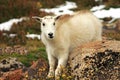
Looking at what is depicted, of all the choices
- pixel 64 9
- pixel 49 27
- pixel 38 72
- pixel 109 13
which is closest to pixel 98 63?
pixel 38 72

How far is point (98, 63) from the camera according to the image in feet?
27.1

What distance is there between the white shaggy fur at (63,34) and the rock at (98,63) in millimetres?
782

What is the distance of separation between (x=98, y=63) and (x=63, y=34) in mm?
2140

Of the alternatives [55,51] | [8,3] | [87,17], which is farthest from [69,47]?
[8,3]

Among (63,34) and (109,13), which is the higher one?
(63,34)

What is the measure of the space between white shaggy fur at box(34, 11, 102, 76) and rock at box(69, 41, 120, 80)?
0.78 m

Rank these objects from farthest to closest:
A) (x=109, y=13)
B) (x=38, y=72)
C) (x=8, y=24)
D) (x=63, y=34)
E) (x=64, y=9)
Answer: (x=64, y=9), (x=109, y=13), (x=8, y=24), (x=63, y=34), (x=38, y=72)

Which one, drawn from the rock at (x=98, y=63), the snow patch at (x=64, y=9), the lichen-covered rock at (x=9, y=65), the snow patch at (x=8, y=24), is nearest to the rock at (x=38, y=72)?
the rock at (x=98, y=63)

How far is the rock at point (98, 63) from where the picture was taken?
8.05 m

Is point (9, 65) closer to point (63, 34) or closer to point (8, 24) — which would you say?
point (63, 34)

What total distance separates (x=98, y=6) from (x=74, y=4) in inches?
93.6

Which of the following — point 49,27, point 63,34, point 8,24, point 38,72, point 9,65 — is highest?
point 49,27

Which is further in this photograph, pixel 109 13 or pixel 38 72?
pixel 109 13

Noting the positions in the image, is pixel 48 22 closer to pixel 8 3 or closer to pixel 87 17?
pixel 87 17
